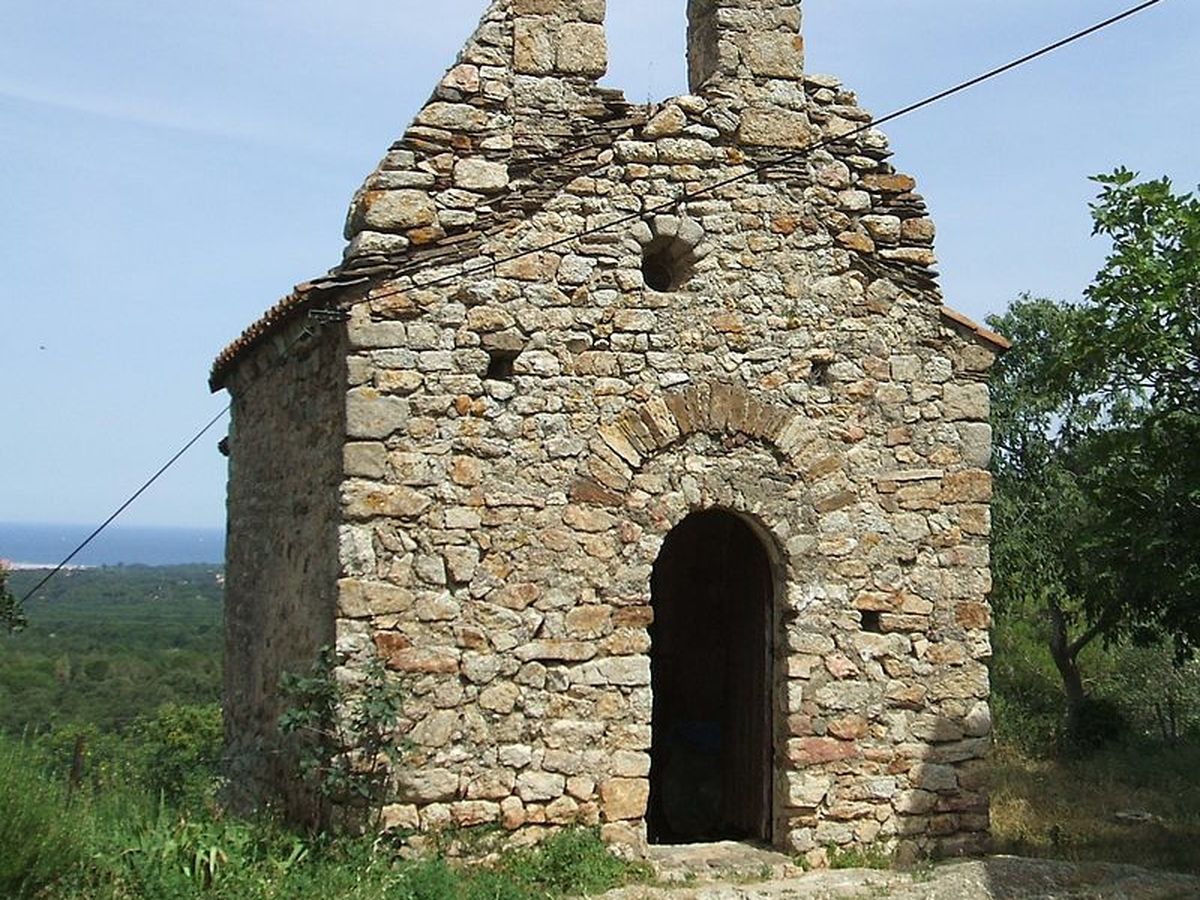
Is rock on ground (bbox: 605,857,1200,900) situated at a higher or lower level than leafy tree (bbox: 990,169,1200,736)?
lower

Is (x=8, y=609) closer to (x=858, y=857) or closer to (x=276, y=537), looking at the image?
(x=276, y=537)

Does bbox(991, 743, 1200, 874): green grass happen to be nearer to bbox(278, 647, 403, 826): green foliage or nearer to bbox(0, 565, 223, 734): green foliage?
bbox(278, 647, 403, 826): green foliage

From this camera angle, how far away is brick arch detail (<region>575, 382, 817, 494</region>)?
8.33m

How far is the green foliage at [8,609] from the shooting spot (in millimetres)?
10320

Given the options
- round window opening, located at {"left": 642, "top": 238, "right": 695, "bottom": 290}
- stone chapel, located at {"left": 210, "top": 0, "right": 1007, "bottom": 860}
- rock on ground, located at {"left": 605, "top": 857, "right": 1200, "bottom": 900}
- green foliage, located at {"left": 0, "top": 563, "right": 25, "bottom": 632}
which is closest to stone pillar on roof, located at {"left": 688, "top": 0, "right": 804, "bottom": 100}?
stone chapel, located at {"left": 210, "top": 0, "right": 1007, "bottom": 860}

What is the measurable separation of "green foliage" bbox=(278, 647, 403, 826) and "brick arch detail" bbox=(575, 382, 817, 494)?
1784 millimetres

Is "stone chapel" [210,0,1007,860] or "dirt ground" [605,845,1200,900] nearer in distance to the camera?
"dirt ground" [605,845,1200,900]

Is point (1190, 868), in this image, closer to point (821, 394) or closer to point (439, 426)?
point (821, 394)

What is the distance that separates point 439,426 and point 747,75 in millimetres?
3285

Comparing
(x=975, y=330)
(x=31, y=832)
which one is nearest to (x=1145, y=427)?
(x=975, y=330)

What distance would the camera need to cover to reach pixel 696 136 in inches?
346

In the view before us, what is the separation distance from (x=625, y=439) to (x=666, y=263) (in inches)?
53.4

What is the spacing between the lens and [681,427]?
8492 mm

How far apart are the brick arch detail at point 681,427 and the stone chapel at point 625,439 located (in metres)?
0.02
